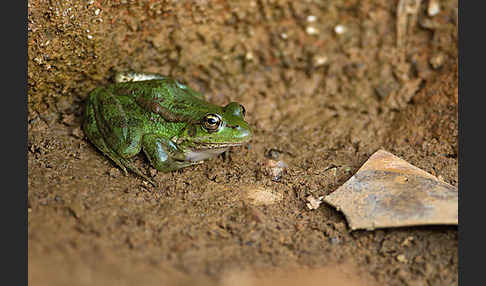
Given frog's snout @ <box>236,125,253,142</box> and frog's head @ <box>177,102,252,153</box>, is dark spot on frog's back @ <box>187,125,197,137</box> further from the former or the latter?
frog's snout @ <box>236,125,253,142</box>

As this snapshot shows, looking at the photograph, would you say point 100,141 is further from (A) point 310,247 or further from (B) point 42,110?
Answer: (A) point 310,247

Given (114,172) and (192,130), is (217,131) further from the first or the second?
(114,172)

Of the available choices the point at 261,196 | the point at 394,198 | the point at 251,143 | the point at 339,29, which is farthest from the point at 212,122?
the point at 339,29

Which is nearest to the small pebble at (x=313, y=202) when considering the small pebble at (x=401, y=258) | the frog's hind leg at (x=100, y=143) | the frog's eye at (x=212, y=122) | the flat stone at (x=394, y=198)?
the flat stone at (x=394, y=198)

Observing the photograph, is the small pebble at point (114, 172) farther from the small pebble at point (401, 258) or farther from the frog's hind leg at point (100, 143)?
the small pebble at point (401, 258)

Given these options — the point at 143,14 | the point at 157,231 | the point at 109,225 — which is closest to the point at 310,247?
the point at 157,231

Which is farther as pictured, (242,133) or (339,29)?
(339,29)
